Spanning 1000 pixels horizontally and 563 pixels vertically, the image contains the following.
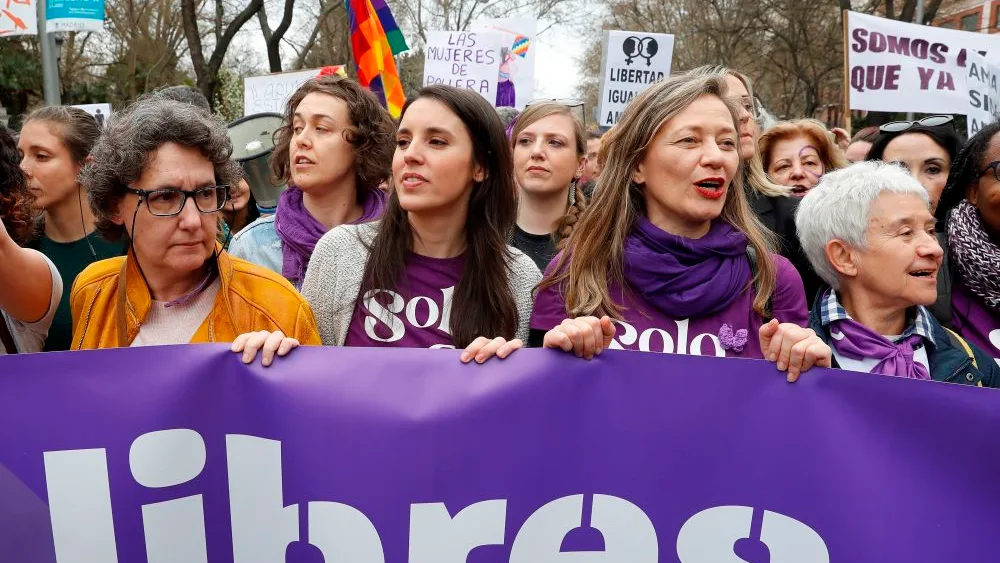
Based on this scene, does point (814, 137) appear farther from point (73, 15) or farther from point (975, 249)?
point (73, 15)

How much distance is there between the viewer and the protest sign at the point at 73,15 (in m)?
10.5

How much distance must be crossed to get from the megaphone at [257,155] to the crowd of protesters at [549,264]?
5.56 feet

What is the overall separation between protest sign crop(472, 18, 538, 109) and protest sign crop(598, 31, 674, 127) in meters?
1.59

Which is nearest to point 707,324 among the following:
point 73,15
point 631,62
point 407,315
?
point 407,315

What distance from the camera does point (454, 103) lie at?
9.16 ft

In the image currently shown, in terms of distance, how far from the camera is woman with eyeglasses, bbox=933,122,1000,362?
2744 mm

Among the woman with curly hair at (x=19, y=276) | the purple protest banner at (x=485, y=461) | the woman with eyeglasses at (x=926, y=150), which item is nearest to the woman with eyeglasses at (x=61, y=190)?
the woman with curly hair at (x=19, y=276)

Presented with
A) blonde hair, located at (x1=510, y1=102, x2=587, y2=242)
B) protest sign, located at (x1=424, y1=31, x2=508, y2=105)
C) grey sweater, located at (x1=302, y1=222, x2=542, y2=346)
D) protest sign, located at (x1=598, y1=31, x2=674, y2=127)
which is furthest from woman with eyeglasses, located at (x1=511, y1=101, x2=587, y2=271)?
protest sign, located at (x1=424, y1=31, x2=508, y2=105)

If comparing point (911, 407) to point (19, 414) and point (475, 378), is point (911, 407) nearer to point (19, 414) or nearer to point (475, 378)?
point (475, 378)

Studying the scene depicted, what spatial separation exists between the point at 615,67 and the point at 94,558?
7078mm

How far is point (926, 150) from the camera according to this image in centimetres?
373

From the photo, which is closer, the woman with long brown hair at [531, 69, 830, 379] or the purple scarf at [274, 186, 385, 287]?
the woman with long brown hair at [531, 69, 830, 379]

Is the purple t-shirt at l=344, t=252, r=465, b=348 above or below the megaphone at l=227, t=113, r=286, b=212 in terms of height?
below

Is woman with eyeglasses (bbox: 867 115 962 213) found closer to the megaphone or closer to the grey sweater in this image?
the grey sweater
